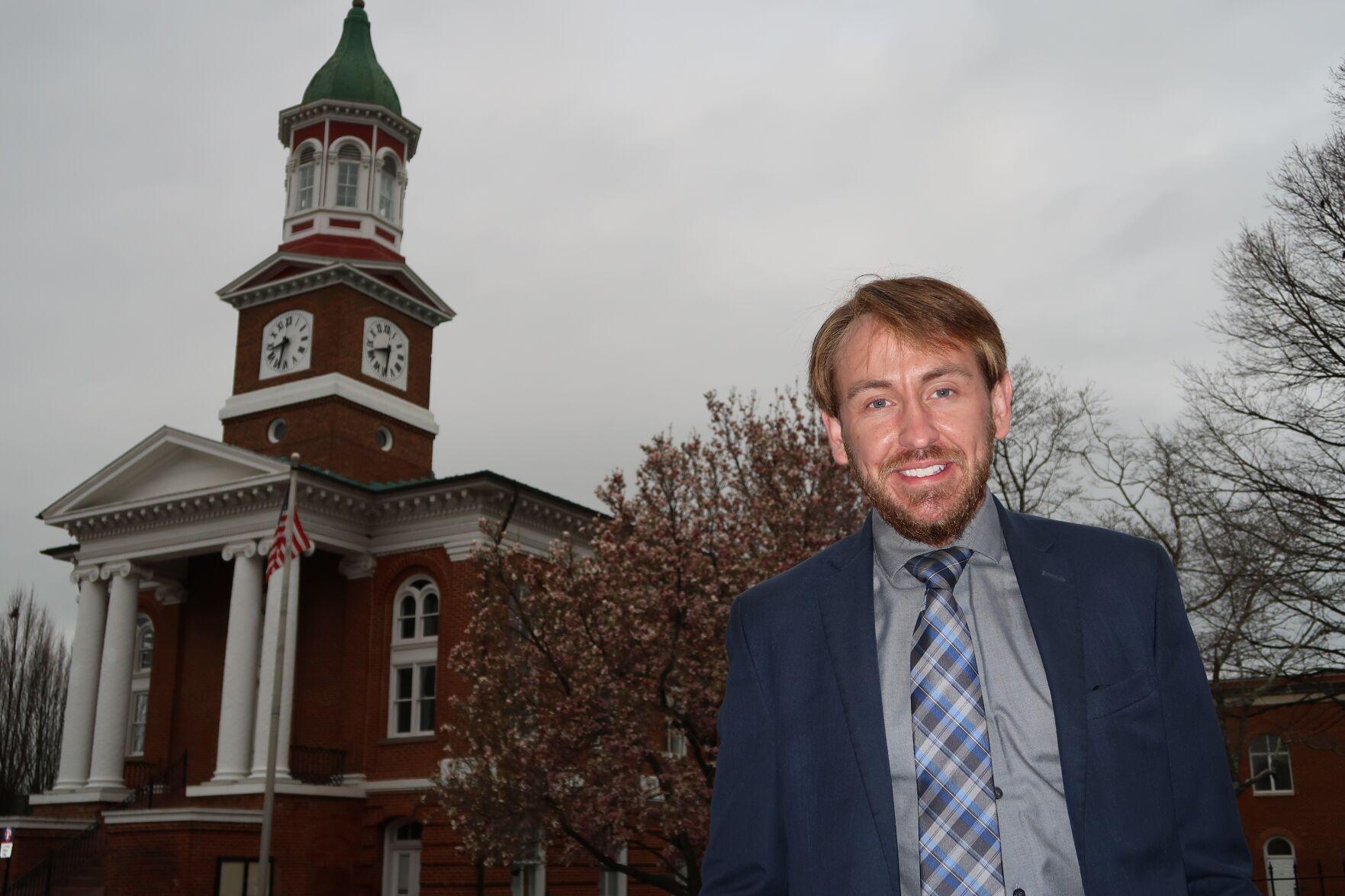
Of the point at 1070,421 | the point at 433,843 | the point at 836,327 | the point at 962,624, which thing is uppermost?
the point at 1070,421

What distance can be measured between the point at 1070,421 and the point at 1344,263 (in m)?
14.0

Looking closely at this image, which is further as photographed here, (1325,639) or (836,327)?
(1325,639)

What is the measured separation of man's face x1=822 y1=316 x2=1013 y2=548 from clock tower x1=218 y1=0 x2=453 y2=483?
33.1 metres

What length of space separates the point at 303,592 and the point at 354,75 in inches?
692

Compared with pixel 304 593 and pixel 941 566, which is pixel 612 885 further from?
pixel 941 566

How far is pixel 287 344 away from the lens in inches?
1436

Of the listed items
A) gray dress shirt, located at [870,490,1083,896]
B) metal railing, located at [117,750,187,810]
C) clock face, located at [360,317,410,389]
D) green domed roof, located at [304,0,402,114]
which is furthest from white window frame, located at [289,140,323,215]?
gray dress shirt, located at [870,490,1083,896]

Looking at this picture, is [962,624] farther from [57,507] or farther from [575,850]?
[57,507]

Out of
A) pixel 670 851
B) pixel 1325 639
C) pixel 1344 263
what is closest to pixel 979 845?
pixel 670 851

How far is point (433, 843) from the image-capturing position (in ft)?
94.9

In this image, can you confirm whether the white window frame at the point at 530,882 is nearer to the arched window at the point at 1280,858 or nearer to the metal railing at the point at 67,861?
the metal railing at the point at 67,861

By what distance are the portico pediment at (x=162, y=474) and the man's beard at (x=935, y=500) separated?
3031cm

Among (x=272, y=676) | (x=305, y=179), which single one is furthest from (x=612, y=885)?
(x=305, y=179)

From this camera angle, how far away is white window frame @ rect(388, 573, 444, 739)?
3122cm
